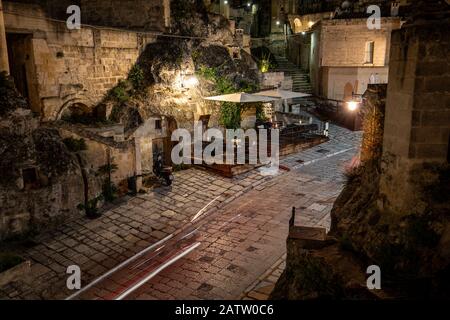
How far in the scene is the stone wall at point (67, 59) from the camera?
14.4m

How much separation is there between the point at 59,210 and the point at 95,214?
1.16 metres

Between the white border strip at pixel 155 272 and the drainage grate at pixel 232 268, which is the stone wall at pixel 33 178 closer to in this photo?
the white border strip at pixel 155 272

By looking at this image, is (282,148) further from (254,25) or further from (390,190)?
(254,25)

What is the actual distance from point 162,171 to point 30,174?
5255mm

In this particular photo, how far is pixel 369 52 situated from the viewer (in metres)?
28.6

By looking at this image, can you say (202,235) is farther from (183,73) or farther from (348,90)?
(348,90)

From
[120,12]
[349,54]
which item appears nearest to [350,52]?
[349,54]

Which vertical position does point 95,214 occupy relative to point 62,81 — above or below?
below

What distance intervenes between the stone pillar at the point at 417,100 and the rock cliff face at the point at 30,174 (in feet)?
32.2

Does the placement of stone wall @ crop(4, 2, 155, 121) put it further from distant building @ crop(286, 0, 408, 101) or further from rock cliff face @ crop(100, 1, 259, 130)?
distant building @ crop(286, 0, 408, 101)

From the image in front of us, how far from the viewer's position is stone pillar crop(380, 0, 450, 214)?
6.36 meters
